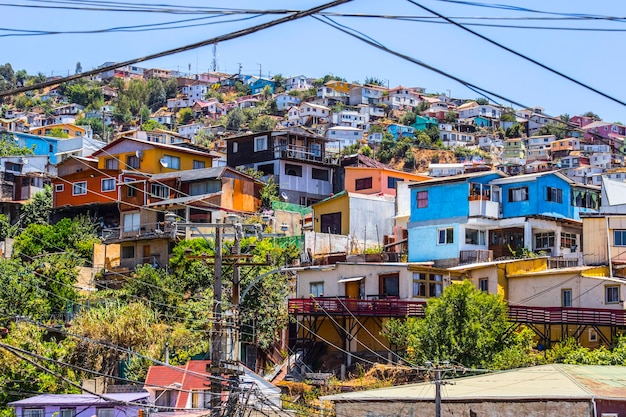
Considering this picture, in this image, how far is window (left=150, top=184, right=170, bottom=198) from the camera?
65562 millimetres

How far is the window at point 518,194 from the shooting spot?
174 feet

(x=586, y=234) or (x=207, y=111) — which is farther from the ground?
(x=207, y=111)

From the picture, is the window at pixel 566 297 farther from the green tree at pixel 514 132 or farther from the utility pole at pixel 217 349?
the green tree at pixel 514 132

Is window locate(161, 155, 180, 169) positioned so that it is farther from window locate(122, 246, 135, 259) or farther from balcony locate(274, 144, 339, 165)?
window locate(122, 246, 135, 259)

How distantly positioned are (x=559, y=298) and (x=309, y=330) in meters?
10.8

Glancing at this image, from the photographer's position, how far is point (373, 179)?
69.1m

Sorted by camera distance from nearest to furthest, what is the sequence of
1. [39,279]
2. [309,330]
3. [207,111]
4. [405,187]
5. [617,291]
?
[617,291]
[309,330]
[39,279]
[405,187]
[207,111]

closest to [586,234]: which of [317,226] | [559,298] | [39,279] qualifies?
[559,298]

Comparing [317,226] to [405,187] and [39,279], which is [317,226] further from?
[39,279]

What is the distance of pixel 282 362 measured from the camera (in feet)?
157

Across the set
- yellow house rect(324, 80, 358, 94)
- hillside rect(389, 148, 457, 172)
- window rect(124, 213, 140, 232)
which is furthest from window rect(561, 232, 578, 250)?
yellow house rect(324, 80, 358, 94)

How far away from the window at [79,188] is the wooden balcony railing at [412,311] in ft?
88.1

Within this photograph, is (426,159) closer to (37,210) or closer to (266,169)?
(266,169)

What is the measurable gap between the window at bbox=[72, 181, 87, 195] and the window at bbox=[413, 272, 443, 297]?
100ft
